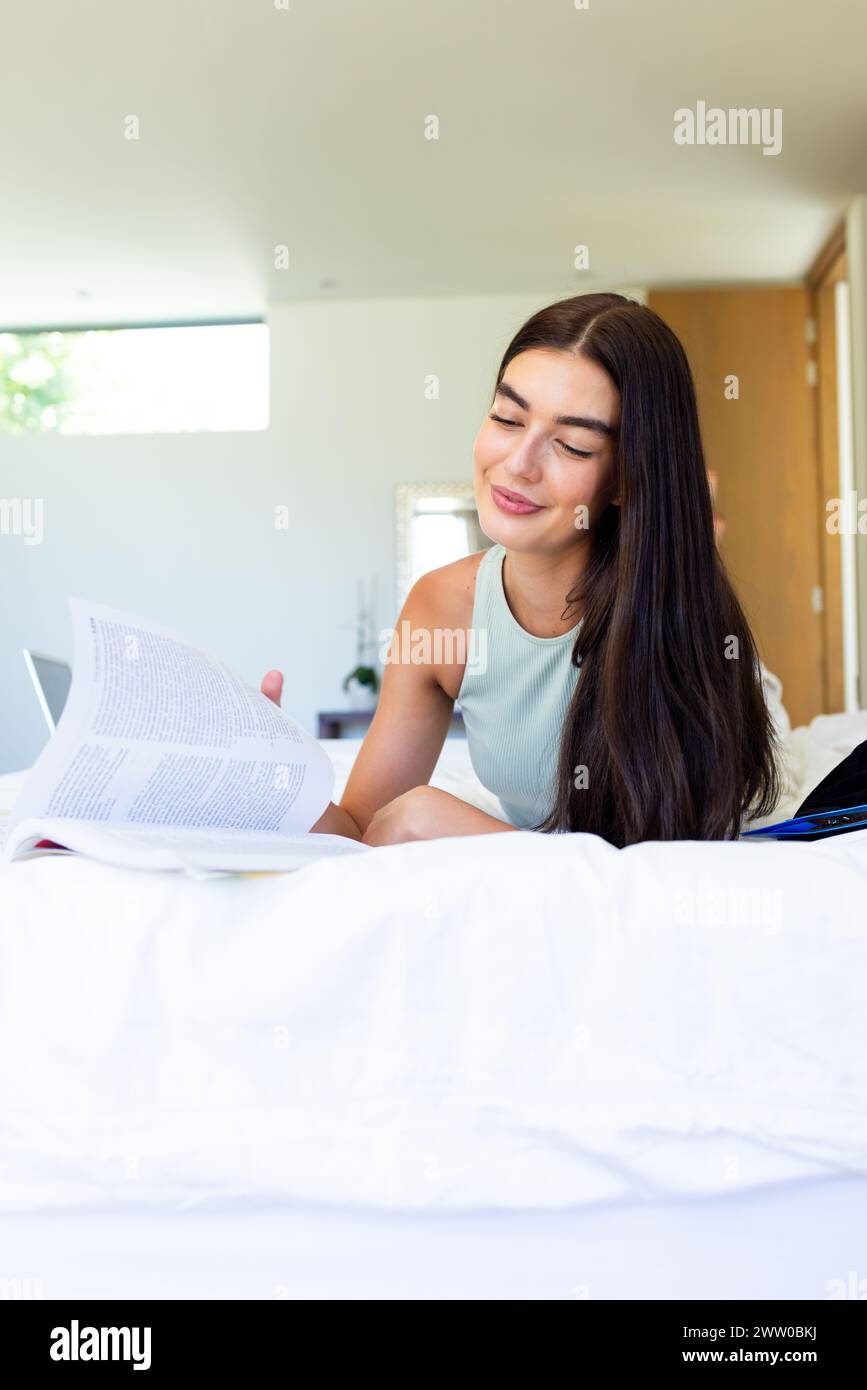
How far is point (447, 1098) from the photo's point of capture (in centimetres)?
81

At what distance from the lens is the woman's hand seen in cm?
120

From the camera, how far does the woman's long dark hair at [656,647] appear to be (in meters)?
1.26

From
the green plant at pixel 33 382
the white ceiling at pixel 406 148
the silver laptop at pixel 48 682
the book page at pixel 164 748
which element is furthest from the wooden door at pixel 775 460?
the book page at pixel 164 748

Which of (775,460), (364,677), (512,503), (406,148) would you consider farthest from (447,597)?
(775,460)

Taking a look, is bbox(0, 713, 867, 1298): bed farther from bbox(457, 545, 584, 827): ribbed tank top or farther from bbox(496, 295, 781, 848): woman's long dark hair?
bbox(457, 545, 584, 827): ribbed tank top

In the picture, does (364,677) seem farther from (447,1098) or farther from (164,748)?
(447,1098)

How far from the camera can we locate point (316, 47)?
3.88m

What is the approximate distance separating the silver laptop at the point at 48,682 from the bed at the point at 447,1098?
1.88 metres

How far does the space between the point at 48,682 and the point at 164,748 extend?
1.97 metres

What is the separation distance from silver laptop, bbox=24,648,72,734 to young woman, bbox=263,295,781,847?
149 centimetres

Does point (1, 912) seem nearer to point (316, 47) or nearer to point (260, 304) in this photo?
point (316, 47)

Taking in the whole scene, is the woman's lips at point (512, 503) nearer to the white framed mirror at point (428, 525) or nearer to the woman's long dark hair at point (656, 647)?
the woman's long dark hair at point (656, 647)

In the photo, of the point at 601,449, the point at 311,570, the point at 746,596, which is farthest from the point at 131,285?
the point at 601,449

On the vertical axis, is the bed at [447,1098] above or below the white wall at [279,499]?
below
